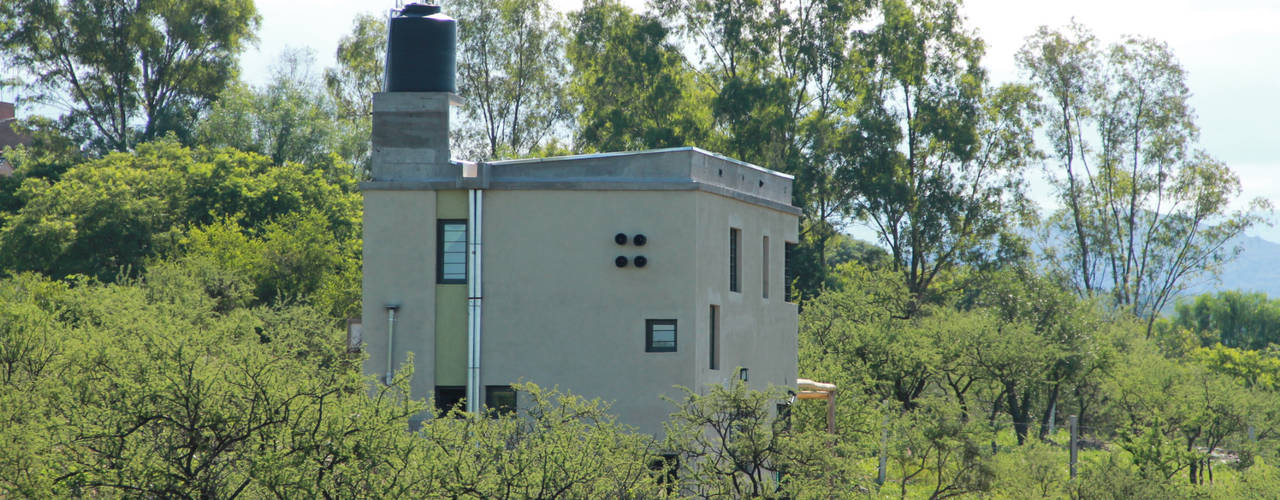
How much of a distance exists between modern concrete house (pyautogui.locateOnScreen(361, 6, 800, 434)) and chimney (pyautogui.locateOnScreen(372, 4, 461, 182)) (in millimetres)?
27

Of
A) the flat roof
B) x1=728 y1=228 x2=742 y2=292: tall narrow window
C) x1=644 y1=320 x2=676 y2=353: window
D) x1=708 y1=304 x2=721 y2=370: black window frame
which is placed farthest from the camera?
x1=728 y1=228 x2=742 y2=292: tall narrow window

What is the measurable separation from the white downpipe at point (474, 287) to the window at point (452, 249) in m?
0.32

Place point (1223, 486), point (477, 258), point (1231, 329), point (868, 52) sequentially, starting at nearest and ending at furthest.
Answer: point (477, 258) < point (1223, 486) < point (868, 52) < point (1231, 329)

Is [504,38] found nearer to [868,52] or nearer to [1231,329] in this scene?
[868,52]

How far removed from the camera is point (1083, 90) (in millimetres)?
63656

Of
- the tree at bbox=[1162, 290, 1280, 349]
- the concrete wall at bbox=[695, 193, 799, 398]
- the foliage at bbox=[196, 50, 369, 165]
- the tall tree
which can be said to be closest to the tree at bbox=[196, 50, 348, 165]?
the foliage at bbox=[196, 50, 369, 165]

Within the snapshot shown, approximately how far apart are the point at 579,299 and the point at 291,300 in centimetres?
2213

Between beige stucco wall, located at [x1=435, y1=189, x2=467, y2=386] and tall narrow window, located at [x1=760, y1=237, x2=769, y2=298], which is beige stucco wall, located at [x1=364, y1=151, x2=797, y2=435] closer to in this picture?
beige stucco wall, located at [x1=435, y1=189, x2=467, y2=386]

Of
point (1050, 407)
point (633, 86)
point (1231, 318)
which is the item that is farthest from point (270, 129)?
point (1231, 318)

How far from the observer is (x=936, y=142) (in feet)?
178

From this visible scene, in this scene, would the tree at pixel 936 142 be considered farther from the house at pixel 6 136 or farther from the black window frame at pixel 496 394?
the house at pixel 6 136

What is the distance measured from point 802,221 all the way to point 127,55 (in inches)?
1185

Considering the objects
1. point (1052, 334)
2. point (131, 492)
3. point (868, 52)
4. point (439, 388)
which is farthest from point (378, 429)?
point (868, 52)

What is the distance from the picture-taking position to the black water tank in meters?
26.6
